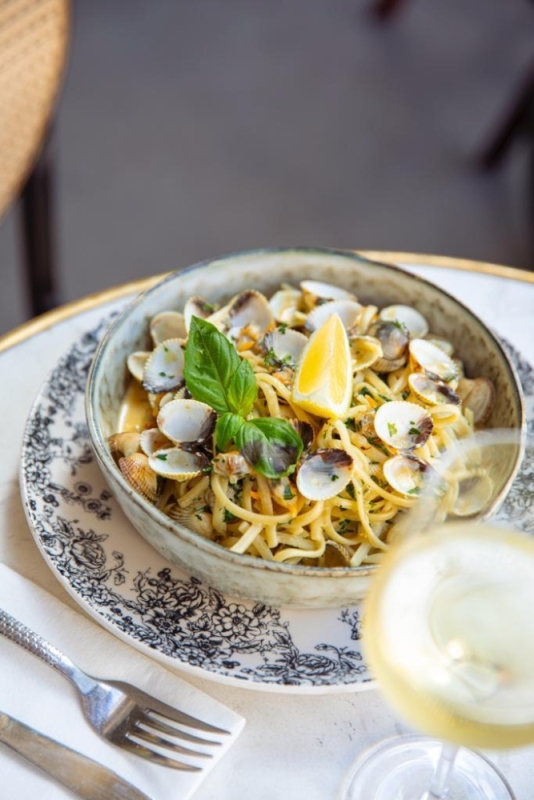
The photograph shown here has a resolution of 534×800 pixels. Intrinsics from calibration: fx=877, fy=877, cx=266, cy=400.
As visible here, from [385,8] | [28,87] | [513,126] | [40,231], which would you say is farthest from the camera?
[385,8]

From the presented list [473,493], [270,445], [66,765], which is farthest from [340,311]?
[66,765]

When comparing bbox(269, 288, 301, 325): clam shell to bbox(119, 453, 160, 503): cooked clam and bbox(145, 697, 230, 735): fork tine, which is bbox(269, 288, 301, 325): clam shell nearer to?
bbox(119, 453, 160, 503): cooked clam

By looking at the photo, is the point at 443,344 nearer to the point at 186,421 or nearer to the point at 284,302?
the point at 284,302

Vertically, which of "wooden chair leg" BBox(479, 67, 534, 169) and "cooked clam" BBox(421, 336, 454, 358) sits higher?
"cooked clam" BBox(421, 336, 454, 358)

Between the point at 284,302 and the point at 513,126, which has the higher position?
the point at 284,302

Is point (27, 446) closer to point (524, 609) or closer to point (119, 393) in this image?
point (119, 393)

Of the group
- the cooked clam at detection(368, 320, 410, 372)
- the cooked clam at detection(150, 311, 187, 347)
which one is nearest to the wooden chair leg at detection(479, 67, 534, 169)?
the cooked clam at detection(368, 320, 410, 372)
